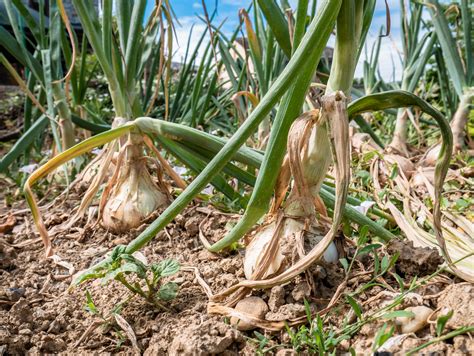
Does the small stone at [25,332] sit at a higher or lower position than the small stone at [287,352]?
lower

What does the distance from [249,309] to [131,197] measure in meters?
0.58

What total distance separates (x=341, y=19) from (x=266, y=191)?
291 millimetres

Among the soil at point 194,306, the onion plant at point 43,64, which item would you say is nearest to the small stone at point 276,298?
the soil at point 194,306

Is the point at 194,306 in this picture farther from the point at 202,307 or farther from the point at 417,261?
the point at 417,261

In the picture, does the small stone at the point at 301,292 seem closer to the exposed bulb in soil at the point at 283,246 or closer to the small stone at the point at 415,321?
the exposed bulb in soil at the point at 283,246

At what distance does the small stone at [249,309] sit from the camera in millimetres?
780

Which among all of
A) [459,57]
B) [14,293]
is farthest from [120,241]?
[459,57]

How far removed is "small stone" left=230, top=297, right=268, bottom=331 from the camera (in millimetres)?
780

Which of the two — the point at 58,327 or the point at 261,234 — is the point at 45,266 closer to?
the point at 58,327

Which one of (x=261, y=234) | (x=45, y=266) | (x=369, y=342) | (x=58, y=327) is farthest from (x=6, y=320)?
(x=369, y=342)

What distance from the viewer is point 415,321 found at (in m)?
0.69

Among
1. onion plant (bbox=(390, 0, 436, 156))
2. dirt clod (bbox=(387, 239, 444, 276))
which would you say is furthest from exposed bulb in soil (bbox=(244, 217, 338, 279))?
onion plant (bbox=(390, 0, 436, 156))

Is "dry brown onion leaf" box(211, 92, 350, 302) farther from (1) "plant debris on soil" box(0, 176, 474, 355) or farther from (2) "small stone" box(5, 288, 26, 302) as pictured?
(2) "small stone" box(5, 288, 26, 302)

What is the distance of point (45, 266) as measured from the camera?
3.80 ft
